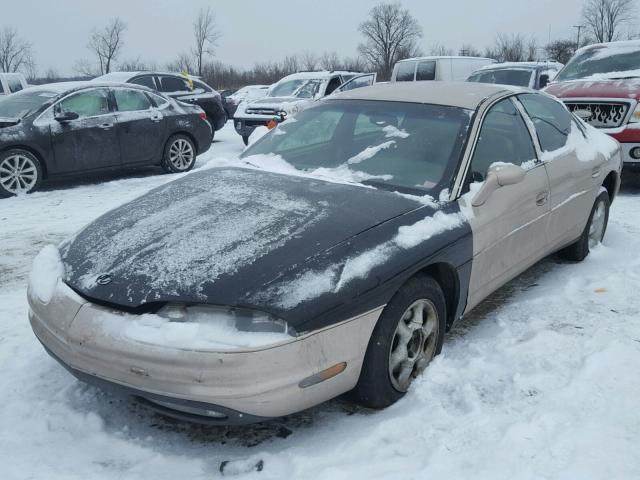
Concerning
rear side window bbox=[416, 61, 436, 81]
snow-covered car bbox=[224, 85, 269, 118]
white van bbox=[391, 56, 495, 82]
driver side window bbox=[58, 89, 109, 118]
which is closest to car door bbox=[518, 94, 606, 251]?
driver side window bbox=[58, 89, 109, 118]

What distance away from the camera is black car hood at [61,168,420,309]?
2.59 meters

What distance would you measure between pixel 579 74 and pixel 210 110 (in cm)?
741

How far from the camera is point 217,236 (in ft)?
9.55

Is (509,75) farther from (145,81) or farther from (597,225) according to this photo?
(597,225)

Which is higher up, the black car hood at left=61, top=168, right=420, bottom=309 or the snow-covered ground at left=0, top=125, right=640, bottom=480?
the black car hood at left=61, top=168, right=420, bottom=309

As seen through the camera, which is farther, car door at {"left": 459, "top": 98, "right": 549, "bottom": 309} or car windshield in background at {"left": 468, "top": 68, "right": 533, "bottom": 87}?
car windshield in background at {"left": 468, "top": 68, "right": 533, "bottom": 87}

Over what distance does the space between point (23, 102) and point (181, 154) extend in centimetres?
237

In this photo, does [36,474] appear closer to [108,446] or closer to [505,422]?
[108,446]

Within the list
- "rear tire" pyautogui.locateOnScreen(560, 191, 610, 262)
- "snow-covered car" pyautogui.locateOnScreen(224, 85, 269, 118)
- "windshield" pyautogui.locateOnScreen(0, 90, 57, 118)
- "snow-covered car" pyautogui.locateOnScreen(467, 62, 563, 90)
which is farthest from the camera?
"snow-covered car" pyautogui.locateOnScreen(224, 85, 269, 118)

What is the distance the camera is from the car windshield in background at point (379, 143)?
3566mm

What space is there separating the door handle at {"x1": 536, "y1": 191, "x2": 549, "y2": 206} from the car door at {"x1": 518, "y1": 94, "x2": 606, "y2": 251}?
9 cm

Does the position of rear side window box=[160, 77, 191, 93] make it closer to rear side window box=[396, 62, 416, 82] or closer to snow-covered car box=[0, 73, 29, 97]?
snow-covered car box=[0, 73, 29, 97]

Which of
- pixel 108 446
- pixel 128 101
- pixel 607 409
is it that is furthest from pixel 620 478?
pixel 128 101

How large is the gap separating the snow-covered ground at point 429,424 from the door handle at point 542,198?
719 mm
